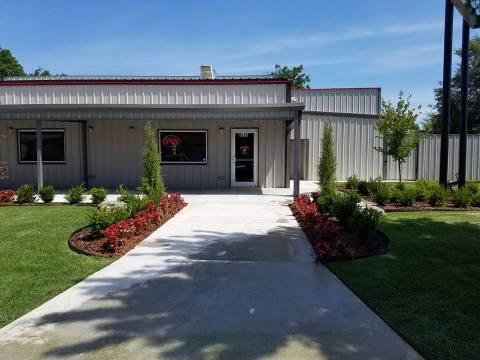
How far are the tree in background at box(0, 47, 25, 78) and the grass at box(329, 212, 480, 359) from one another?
174 feet

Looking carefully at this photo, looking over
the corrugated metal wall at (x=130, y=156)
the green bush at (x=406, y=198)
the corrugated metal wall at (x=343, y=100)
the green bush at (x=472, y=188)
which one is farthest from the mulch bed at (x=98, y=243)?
the corrugated metal wall at (x=343, y=100)

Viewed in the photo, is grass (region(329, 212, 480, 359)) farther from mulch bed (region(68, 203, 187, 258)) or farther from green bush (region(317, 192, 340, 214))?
mulch bed (region(68, 203, 187, 258))

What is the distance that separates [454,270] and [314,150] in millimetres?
15102

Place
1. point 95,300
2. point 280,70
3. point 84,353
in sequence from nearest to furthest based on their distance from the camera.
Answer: point 84,353, point 95,300, point 280,70

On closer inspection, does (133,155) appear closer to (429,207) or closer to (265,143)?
(265,143)

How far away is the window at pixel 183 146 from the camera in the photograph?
15805 mm

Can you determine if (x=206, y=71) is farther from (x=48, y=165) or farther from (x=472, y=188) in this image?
(x=472, y=188)

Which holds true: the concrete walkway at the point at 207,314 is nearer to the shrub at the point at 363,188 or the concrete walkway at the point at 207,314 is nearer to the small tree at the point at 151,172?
the small tree at the point at 151,172

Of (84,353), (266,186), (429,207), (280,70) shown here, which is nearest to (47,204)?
(266,186)

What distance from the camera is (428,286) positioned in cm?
504

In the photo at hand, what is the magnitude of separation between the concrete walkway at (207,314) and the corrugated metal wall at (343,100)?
15.5 meters

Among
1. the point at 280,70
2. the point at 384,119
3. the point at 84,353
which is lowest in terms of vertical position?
the point at 84,353

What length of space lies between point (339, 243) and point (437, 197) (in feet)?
19.6

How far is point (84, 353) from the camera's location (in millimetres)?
3525
